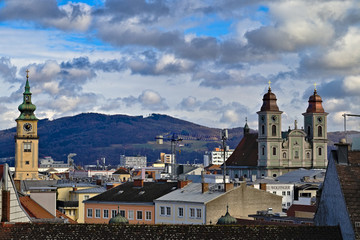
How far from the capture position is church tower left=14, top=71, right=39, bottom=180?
186738 mm

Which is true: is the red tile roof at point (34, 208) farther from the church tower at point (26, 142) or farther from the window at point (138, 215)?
the church tower at point (26, 142)

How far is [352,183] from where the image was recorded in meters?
33.0

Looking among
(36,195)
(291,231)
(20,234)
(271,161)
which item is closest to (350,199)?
(291,231)

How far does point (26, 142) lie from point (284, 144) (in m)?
53.7

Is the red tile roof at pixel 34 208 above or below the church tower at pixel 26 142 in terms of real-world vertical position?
below

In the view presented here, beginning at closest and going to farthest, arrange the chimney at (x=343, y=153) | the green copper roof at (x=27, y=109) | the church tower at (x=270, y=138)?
the chimney at (x=343, y=153) → the church tower at (x=270, y=138) → the green copper roof at (x=27, y=109)

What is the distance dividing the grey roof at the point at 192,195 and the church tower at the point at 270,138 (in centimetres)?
9359

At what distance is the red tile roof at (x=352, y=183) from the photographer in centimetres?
3205

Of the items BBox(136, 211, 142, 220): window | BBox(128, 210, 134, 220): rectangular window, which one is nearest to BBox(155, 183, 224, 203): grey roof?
BBox(136, 211, 142, 220): window

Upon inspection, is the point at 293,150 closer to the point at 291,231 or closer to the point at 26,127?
the point at 26,127

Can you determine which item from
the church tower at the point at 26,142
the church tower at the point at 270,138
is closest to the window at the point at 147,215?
the church tower at the point at 270,138

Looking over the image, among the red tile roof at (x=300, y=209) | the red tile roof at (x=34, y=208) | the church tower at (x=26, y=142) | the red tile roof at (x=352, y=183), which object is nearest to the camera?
the red tile roof at (x=352, y=183)

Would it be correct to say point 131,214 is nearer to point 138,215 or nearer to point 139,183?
point 138,215

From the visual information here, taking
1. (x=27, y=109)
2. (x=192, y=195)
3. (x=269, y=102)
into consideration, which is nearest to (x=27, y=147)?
(x=27, y=109)
